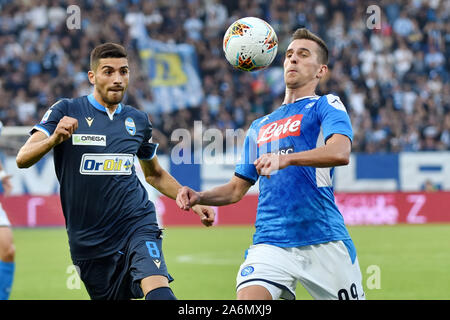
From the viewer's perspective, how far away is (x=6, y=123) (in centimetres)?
2092

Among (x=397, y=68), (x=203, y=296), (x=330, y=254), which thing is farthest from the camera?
(x=397, y=68)

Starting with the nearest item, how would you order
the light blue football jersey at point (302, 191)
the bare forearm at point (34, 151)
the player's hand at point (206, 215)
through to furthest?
the light blue football jersey at point (302, 191)
the bare forearm at point (34, 151)
the player's hand at point (206, 215)

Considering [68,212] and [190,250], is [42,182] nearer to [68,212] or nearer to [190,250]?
[190,250]

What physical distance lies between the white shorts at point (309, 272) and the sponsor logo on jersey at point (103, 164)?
1571 mm

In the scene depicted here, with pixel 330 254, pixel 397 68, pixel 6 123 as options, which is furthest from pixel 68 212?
pixel 397 68

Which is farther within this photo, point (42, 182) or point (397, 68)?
point (397, 68)

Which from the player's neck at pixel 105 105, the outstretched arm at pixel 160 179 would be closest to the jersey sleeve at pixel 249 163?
the outstretched arm at pixel 160 179

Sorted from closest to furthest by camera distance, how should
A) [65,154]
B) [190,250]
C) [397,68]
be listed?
[65,154] < [190,250] < [397,68]

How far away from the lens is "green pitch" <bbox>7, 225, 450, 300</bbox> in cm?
991

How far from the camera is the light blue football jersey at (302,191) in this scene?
16.3 ft

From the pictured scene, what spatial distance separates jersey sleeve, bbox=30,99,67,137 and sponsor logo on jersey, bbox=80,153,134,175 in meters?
0.34

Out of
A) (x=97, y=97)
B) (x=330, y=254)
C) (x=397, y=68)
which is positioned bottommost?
(x=330, y=254)

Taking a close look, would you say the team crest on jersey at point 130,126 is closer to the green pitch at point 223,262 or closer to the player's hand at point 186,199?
the player's hand at point 186,199

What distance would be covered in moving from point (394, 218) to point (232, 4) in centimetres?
1034
